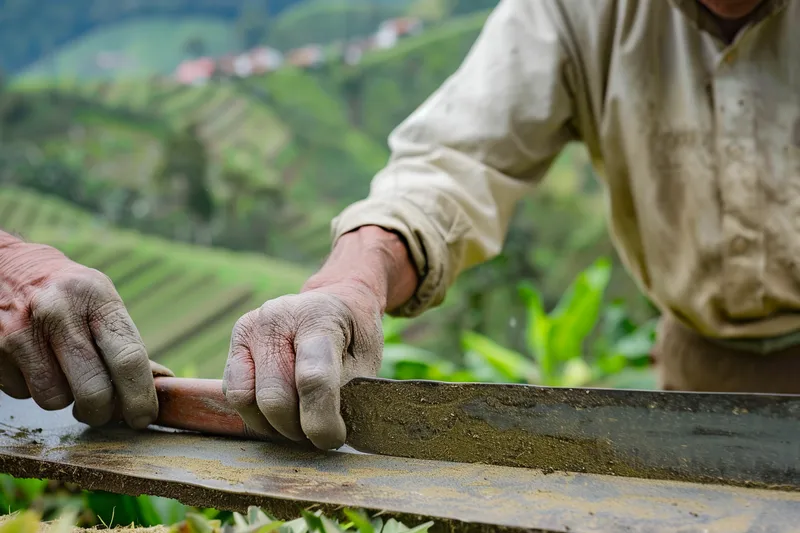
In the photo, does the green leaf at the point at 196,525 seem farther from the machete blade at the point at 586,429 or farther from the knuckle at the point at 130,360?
the knuckle at the point at 130,360

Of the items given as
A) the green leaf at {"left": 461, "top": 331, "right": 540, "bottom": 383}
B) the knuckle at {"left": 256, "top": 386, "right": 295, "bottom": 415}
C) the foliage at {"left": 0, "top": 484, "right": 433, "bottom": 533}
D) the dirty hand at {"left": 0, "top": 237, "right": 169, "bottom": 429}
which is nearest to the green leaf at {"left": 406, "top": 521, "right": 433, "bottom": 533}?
the foliage at {"left": 0, "top": 484, "right": 433, "bottom": 533}

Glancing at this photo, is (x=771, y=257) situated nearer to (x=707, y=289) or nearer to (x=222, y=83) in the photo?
(x=707, y=289)

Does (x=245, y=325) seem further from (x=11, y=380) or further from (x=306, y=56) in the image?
(x=306, y=56)

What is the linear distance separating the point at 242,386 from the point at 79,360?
38 cm

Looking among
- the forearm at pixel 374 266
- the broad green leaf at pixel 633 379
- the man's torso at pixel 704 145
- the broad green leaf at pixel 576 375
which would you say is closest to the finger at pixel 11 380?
the forearm at pixel 374 266

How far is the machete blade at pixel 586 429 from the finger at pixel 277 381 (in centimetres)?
10

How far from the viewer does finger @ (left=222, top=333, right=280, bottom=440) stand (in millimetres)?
1224

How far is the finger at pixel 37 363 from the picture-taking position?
139 cm

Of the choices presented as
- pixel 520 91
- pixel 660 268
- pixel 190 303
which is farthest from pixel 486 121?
pixel 190 303

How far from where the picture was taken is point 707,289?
5.97 ft

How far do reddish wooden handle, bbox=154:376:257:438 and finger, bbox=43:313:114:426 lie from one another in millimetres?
112

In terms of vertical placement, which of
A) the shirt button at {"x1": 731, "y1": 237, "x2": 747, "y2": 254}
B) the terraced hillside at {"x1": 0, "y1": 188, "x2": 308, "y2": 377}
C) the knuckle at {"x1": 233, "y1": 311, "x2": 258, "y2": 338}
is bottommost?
the terraced hillside at {"x1": 0, "y1": 188, "x2": 308, "y2": 377}

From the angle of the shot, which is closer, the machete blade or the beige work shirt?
the machete blade

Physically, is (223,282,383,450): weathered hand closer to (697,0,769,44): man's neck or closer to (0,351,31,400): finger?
(0,351,31,400): finger
